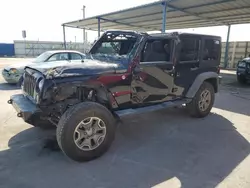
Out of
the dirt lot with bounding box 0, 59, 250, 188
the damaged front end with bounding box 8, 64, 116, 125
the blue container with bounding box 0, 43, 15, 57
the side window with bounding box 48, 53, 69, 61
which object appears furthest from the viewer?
the blue container with bounding box 0, 43, 15, 57

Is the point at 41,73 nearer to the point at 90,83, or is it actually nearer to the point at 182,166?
the point at 90,83

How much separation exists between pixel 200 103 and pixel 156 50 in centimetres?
190

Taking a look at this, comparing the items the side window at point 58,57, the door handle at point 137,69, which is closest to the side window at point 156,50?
the door handle at point 137,69

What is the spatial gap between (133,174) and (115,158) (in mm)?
543

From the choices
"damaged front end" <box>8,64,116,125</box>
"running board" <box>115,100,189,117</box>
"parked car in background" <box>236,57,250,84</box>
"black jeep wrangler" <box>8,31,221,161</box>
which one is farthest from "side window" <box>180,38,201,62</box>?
"parked car in background" <box>236,57,250,84</box>

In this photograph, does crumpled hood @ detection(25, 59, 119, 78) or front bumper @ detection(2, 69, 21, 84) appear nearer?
crumpled hood @ detection(25, 59, 119, 78)

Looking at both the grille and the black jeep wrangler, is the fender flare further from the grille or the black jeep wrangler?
the grille

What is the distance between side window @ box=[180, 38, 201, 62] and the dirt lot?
4.86 ft

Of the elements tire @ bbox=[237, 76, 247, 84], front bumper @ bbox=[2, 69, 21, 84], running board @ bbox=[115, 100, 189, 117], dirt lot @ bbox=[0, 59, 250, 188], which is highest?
running board @ bbox=[115, 100, 189, 117]

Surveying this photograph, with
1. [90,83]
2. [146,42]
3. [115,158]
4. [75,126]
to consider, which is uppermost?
[146,42]

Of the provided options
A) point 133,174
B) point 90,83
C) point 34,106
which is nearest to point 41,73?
point 34,106

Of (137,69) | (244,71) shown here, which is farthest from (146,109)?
(244,71)

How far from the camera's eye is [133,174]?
317cm

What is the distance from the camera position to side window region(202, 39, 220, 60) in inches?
219
